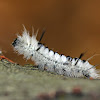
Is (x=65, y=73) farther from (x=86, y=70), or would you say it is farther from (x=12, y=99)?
(x=12, y=99)

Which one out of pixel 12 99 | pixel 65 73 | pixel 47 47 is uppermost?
pixel 47 47

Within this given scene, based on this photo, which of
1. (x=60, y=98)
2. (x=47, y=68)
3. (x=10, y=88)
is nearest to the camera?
Result: (x=60, y=98)

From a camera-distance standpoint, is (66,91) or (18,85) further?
(18,85)

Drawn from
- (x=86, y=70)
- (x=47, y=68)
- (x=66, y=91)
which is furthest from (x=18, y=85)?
(x=86, y=70)

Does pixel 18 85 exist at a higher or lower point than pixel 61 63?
lower

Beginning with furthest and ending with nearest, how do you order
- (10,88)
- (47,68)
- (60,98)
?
1. (47,68)
2. (10,88)
3. (60,98)

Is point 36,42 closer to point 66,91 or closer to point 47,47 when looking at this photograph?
point 47,47
